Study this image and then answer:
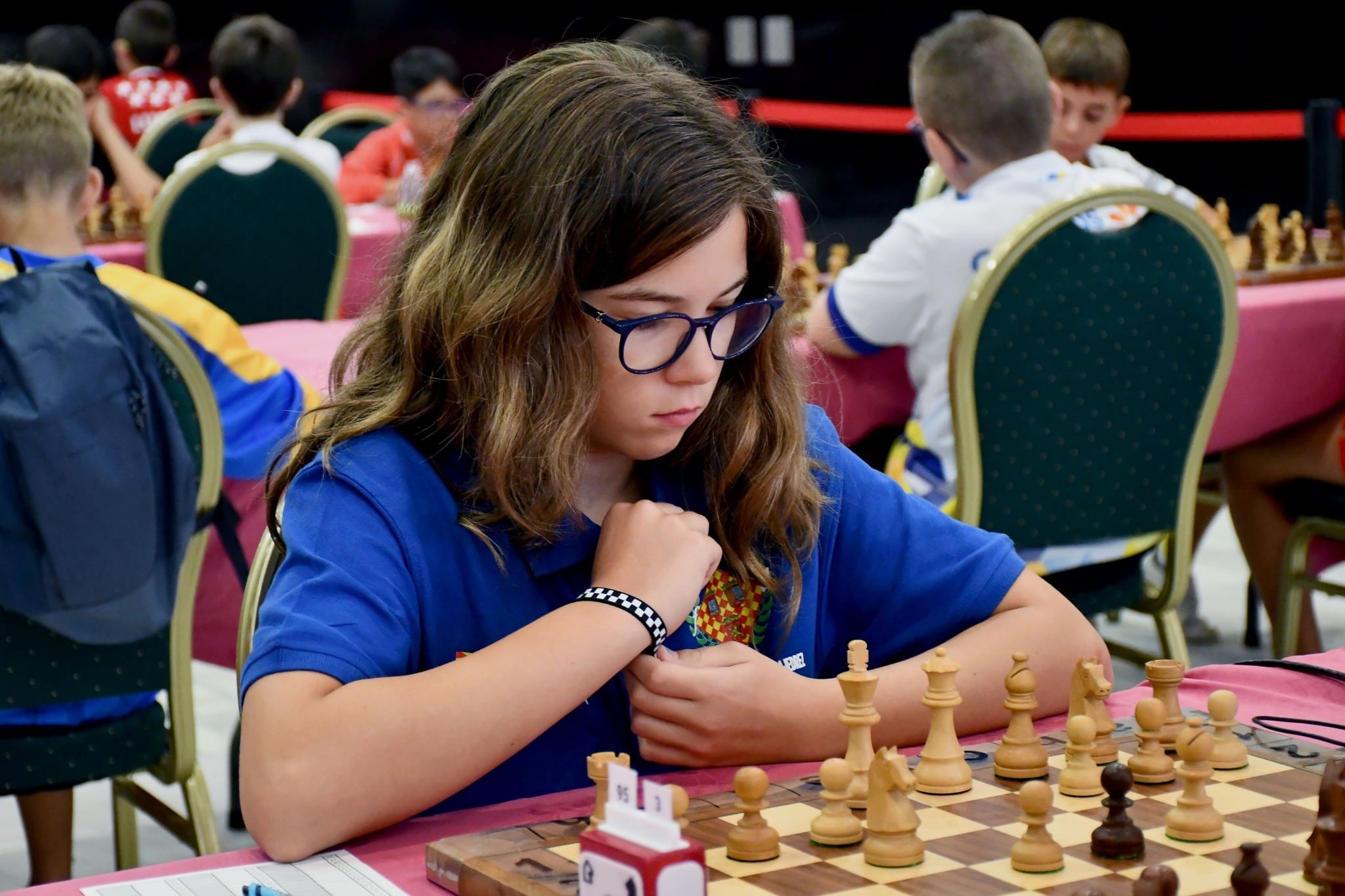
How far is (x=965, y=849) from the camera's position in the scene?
96 cm

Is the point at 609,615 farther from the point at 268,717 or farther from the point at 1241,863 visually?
the point at 1241,863

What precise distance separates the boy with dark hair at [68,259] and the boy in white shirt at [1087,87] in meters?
2.21

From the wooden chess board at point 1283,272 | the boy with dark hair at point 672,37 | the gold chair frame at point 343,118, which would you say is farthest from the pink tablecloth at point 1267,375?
the gold chair frame at point 343,118

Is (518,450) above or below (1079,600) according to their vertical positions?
above

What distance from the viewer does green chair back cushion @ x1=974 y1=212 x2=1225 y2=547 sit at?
241cm

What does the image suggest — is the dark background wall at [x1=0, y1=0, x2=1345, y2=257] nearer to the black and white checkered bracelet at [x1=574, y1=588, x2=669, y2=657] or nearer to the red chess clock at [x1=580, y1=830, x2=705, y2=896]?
the black and white checkered bracelet at [x1=574, y1=588, x2=669, y2=657]

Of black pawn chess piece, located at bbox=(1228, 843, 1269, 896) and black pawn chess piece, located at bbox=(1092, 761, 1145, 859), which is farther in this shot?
black pawn chess piece, located at bbox=(1092, 761, 1145, 859)

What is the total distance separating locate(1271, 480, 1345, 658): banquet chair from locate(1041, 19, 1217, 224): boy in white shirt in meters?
0.96

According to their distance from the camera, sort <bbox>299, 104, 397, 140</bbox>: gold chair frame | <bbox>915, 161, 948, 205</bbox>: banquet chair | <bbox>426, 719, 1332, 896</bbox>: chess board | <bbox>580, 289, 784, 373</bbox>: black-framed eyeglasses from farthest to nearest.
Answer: <bbox>299, 104, 397, 140</bbox>: gold chair frame < <bbox>915, 161, 948, 205</bbox>: banquet chair < <bbox>580, 289, 784, 373</bbox>: black-framed eyeglasses < <bbox>426, 719, 1332, 896</bbox>: chess board

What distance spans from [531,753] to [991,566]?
1.44ft

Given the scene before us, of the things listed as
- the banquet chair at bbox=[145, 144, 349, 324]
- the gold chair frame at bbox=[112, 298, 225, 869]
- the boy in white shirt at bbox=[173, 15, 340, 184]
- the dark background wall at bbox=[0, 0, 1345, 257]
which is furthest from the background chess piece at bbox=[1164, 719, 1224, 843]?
the boy in white shirt at bbox=[173, 15, 340, 184]

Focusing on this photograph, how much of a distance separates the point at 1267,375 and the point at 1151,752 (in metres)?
2.29

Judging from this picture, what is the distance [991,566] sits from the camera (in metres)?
1.46

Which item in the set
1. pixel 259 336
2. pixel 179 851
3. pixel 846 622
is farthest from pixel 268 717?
pixel 259 336
